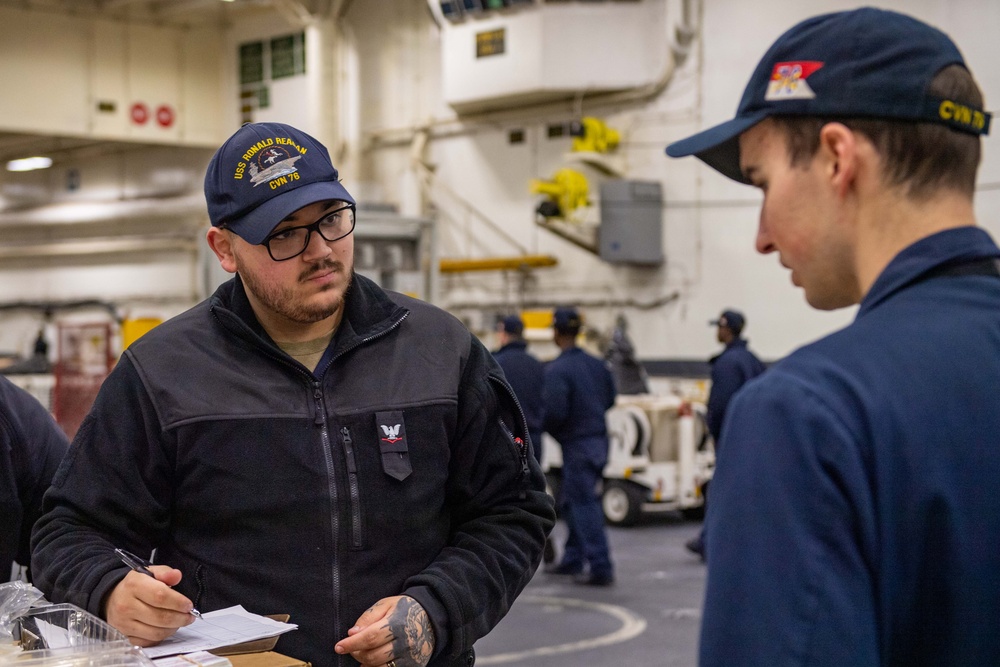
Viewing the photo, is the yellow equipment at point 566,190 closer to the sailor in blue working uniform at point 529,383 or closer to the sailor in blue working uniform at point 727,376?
the sailor in blue working uniform at point 727,376

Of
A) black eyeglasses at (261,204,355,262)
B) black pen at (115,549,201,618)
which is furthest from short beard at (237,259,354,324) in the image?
black pen at (115,549,201,618)

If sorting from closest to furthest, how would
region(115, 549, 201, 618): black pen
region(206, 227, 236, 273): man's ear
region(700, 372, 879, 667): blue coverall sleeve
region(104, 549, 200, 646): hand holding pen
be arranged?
region(700, 372, 879, 667): blue coverall sleeve
region(104, 549, 200, 646): hand holding pen
region(115, 549, 201, 618): black pen
region(206, 227, 236, 273): man's ear

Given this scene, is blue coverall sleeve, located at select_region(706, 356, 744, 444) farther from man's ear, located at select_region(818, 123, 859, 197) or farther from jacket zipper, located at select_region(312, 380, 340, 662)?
man's ear, located at select_region(818, 123, 859, 197)

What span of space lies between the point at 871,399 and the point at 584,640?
6109 millimetres

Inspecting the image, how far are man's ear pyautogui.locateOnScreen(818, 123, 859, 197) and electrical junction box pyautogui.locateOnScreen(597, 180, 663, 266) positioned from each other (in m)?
13.5

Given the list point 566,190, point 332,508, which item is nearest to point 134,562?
point 332,508

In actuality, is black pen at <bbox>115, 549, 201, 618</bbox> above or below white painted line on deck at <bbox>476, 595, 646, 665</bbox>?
above

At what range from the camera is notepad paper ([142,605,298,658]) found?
2.01 metres

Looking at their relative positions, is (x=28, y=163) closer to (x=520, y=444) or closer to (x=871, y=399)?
(x=520, y=444)

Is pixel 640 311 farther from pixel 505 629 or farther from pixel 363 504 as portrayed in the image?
pixel 363 504

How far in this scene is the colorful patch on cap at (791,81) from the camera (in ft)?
4.21

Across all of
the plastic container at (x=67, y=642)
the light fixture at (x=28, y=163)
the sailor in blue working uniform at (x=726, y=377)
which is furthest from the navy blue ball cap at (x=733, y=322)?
the light fixture at (x=28, y=163)

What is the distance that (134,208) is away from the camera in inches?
776

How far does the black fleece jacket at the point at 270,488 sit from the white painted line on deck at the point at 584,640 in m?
4.22
